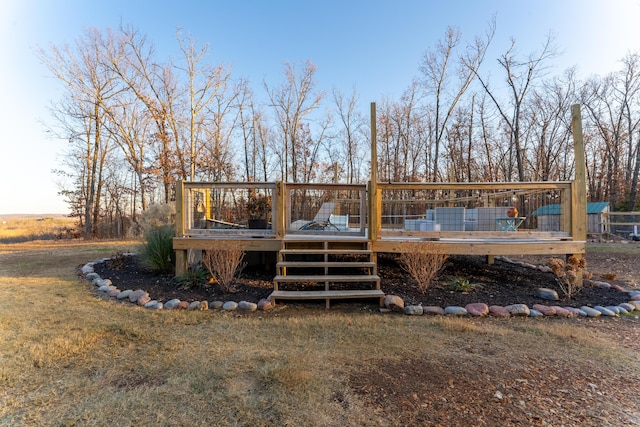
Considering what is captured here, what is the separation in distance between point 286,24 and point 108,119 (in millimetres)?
10829

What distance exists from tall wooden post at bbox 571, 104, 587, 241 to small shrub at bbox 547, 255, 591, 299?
0.51 meters

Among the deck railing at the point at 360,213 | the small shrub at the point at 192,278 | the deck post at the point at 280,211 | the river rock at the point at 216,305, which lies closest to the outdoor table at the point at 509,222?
the deck railing at the point at 360,213

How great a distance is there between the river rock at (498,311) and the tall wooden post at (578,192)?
92.1 inches

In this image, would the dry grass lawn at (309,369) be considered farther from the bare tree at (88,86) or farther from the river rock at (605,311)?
the bare tree at (88,86)

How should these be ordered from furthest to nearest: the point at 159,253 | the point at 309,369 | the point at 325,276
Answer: the point at 159,253 → the point at 325,276 → the point at 309,369

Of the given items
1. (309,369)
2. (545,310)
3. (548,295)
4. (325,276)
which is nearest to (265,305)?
(325,276)

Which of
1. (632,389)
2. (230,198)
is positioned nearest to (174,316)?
(632,389)

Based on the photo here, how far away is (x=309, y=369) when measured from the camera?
252 cm

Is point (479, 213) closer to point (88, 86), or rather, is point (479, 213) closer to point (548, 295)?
point (548, 295)

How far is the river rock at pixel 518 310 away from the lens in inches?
159

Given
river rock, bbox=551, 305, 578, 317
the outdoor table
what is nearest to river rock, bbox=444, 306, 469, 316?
river rock, bbox=551, 305, 578, 317

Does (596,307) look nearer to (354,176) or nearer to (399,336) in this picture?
(399,336)

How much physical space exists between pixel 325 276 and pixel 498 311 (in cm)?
238

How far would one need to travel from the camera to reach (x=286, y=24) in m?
15.3
